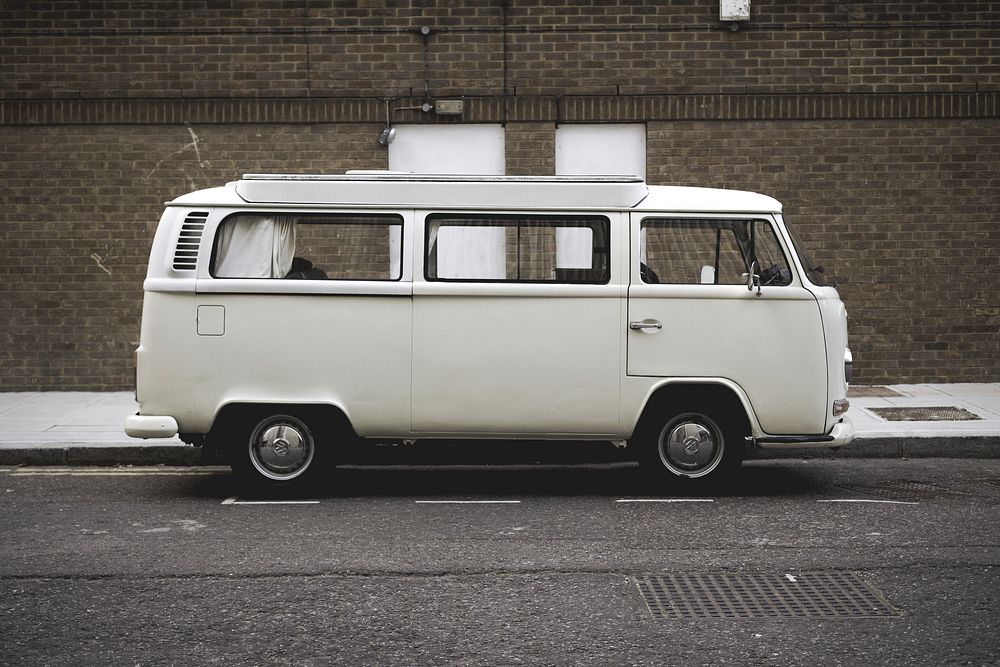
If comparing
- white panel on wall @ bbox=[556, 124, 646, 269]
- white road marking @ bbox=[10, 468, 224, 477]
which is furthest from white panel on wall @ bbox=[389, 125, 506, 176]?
white road marking @ bbox=[10, 468, 224, 477]

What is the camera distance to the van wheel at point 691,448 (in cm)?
766

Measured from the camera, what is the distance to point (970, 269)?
1251cm

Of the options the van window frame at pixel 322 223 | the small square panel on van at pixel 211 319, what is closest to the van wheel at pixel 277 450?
the small square panel on van at pixel 211 319

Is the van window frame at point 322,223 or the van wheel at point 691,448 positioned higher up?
the van window frame at point 322,223

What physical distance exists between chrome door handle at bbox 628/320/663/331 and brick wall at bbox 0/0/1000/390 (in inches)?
211

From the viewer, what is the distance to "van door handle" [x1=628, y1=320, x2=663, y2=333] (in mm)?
7473

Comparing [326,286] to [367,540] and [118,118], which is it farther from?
[118,118]

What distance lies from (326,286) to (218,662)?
3.52 metres

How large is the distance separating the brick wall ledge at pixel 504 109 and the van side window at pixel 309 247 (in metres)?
5.15

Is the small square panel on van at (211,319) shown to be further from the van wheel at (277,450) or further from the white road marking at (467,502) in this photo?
the white road marking at (467,502)

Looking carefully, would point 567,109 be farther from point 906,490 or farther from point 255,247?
point 906,490

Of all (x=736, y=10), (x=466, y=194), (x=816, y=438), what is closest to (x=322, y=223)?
(x=466, y=194)

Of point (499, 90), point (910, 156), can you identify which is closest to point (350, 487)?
point (499, 90)

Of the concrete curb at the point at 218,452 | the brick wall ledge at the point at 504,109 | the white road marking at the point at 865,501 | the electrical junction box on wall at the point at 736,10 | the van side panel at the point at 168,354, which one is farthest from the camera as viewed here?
the brick wall ledge at the point at 504,109
